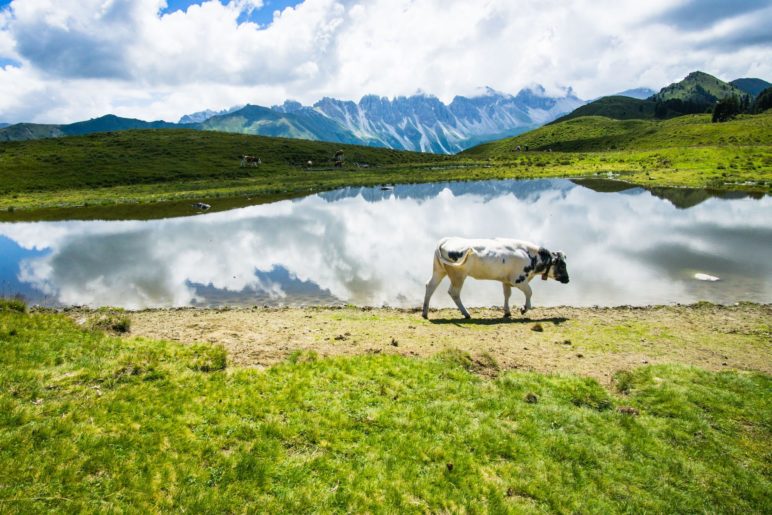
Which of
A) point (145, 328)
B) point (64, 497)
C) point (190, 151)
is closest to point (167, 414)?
point (64, 497)

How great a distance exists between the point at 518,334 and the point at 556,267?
21.3 ft

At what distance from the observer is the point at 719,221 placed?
151ft

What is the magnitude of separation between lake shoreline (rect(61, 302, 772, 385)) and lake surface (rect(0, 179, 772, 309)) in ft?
11.5

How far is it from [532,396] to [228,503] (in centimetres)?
863

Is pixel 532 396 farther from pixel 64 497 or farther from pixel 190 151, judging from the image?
pixel 190 151

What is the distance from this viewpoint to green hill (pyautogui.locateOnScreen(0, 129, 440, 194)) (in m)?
104

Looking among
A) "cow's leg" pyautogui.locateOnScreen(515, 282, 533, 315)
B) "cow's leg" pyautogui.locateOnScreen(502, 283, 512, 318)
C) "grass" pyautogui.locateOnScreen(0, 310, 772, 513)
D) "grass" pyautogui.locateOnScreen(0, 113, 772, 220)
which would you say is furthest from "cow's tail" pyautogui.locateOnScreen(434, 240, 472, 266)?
"grass" pyautogui.locateOnScreen(0, 113, 772, 220)

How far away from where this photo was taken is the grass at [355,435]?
25.9 ft

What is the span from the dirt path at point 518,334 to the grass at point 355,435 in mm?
1492

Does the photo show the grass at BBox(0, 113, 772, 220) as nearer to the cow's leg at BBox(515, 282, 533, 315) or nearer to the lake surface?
the lake surface

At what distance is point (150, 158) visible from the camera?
13112 centimetres

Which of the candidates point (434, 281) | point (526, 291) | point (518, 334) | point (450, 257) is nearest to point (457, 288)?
point (434, 281)

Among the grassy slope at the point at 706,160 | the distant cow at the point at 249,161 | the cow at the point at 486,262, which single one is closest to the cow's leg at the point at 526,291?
the cow at the point at 486,262

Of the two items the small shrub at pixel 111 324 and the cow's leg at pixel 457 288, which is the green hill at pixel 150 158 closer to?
the small shrub at pixel 111 324
